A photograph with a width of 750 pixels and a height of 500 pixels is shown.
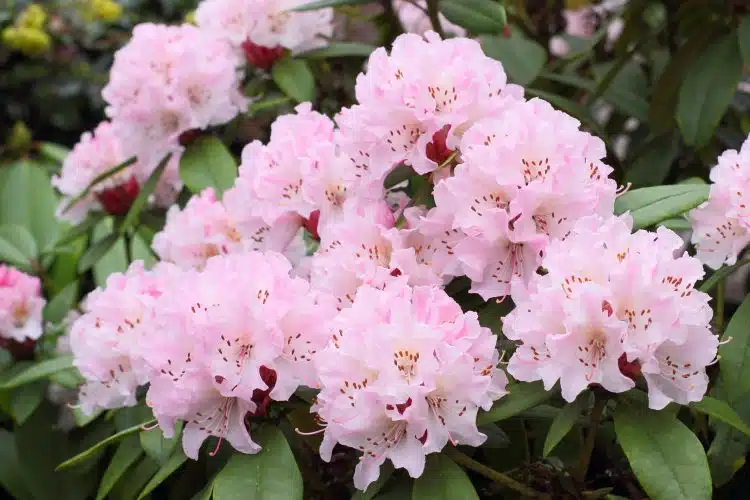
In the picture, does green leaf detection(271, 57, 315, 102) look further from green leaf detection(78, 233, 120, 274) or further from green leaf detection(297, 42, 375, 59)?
green leaf detection(78, 233, 120, 274)

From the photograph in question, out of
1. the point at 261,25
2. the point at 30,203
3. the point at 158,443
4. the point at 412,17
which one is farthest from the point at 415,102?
the point at 30,203

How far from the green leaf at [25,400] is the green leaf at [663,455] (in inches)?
38.9

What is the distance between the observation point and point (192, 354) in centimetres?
95

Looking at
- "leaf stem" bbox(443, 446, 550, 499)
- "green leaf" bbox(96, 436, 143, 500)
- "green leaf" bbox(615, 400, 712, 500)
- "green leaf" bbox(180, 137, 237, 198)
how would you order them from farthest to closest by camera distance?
"green leaf" bbox(180, 137, 237, 198) → "green leaf" bbox(96, 436, 143, 500) → "leaf stem" bbox(443, 446, 550, 499) → "green leaf" bbox(615, 400, 712, 500)

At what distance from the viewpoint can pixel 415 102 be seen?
1013 millimetres

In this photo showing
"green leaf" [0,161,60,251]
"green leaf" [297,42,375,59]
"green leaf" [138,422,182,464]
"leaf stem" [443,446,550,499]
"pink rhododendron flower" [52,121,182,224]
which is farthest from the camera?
"green leaf" [0,161,60,251]

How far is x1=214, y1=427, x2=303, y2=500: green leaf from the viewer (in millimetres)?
941

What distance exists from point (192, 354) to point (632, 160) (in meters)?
1.07

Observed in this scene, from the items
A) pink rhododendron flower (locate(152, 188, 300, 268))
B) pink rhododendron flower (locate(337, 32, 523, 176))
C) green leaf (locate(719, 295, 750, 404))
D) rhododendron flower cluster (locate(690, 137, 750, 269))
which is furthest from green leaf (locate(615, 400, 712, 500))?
pink rhododendron flower (locate(152, 188, 300, 268))

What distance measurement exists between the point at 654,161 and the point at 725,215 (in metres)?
0.67

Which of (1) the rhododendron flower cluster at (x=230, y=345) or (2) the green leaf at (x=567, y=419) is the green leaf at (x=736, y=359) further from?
(1) the rhododendron flower cluster at (x=230, y=345)

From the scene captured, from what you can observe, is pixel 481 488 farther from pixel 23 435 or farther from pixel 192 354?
pixel 23 435

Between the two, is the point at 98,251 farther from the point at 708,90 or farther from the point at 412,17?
the point at 708,90

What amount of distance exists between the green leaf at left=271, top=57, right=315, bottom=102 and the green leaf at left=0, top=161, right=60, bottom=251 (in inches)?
29.1
